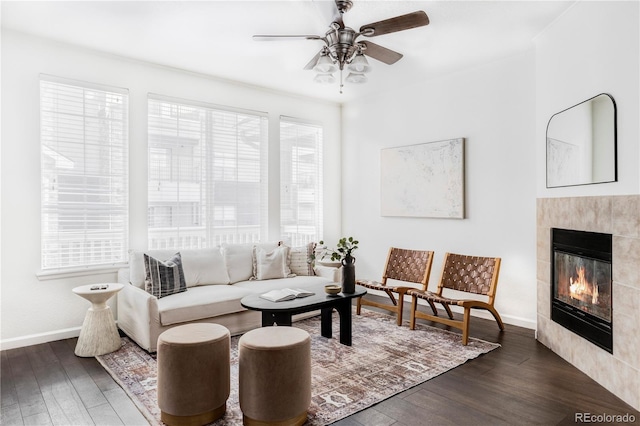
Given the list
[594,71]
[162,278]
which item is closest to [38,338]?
[162,278]

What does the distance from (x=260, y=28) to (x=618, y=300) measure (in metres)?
3.49

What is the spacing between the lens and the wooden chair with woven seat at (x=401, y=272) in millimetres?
4450

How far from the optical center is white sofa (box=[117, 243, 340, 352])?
3.50 metres

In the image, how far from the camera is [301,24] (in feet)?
11.4

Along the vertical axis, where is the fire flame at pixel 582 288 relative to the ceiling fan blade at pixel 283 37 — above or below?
below

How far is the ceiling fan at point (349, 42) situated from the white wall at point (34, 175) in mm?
2051

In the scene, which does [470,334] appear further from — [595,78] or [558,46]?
[558,46]

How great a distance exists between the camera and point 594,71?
3.00 metres

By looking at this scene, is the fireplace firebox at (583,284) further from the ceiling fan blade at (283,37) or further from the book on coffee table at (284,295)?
the ceiling fan blade at (283,37)

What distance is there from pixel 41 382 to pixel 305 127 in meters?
4.35

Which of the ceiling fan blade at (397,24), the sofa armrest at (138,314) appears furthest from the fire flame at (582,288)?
the sofa armrest at (138,314)

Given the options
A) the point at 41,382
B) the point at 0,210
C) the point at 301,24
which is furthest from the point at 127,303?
the point at 301,24

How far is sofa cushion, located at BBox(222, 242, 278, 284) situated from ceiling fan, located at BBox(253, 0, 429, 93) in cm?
223

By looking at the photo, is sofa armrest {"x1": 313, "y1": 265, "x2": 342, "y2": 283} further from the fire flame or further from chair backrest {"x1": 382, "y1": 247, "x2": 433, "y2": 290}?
A: the fire flame
